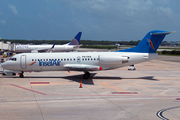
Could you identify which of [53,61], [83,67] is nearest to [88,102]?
[83,67]

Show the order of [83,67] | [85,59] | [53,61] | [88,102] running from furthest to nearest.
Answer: [85,59] < [53,61] < [83,67] < [88,102]

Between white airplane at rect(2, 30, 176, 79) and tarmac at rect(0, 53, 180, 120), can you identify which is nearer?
tarmac at rect(0, 53, 180, 120)

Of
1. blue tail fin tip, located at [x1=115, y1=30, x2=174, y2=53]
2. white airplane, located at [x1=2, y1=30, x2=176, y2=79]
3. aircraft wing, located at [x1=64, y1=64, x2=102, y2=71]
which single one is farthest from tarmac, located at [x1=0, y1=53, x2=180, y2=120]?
blue tail fin tip, located at [x1=115, y1=30, x2=174, y2=53]

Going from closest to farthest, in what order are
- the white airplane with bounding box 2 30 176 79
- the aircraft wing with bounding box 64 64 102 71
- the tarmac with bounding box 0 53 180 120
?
the tarmac with bounding box 0 53 180 120 < the aircraft wing with bounding box 64 64 102 71 < the white airplane with bounding box 2 30 176 79

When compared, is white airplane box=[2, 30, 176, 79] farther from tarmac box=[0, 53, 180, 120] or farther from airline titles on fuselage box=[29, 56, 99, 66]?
tarmac box=[0, 53, 180, 120]

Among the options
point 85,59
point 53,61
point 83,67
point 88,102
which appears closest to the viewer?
point 88,102

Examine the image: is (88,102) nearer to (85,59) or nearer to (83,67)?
(83,67)

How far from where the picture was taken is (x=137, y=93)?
19625 mm

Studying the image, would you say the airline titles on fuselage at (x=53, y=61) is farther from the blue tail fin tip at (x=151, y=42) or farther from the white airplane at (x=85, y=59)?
the blue tail fin tip at (x=151, y=42)

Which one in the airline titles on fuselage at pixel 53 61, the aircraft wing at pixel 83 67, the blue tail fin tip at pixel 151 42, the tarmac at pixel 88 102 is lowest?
the tarmac at pixel 88 102

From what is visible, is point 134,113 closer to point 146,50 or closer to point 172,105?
point 172,105

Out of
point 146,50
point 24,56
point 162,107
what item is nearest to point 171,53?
point 146,50

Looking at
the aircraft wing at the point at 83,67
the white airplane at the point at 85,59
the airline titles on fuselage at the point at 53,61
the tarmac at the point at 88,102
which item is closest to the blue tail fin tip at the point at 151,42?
the white airplane at the point at 85,59

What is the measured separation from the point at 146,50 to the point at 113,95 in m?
10.7
